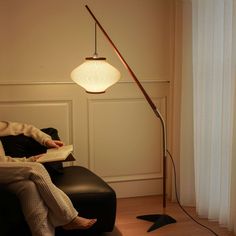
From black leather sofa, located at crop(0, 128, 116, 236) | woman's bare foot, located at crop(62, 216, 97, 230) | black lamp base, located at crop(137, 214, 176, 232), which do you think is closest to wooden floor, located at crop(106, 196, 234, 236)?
black lamp base, located at crop(137, 214, 176, 232)

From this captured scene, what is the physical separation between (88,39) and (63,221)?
5.45 feet

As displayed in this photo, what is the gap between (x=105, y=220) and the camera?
2.69m

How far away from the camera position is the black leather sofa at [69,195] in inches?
91.4

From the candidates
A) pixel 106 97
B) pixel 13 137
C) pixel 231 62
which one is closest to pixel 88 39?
pixel 106 97

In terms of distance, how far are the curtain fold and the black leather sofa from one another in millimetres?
811

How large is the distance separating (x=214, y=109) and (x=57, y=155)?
3.93 ft

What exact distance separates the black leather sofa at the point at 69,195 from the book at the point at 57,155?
0.47 ft

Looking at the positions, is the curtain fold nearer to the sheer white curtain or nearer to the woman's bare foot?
the sheer white curtain

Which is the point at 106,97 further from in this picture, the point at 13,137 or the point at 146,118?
the point at 13,137

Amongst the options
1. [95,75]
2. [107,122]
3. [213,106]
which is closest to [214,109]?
[213,106]

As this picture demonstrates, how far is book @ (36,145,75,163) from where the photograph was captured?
8.41 feet

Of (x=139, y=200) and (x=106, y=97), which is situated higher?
(x=106, y=97)

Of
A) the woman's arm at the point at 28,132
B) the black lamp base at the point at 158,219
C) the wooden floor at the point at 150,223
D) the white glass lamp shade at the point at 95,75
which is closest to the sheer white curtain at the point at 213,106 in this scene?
the wooden floor at the point at 150,223

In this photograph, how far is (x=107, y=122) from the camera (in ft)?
11.8
